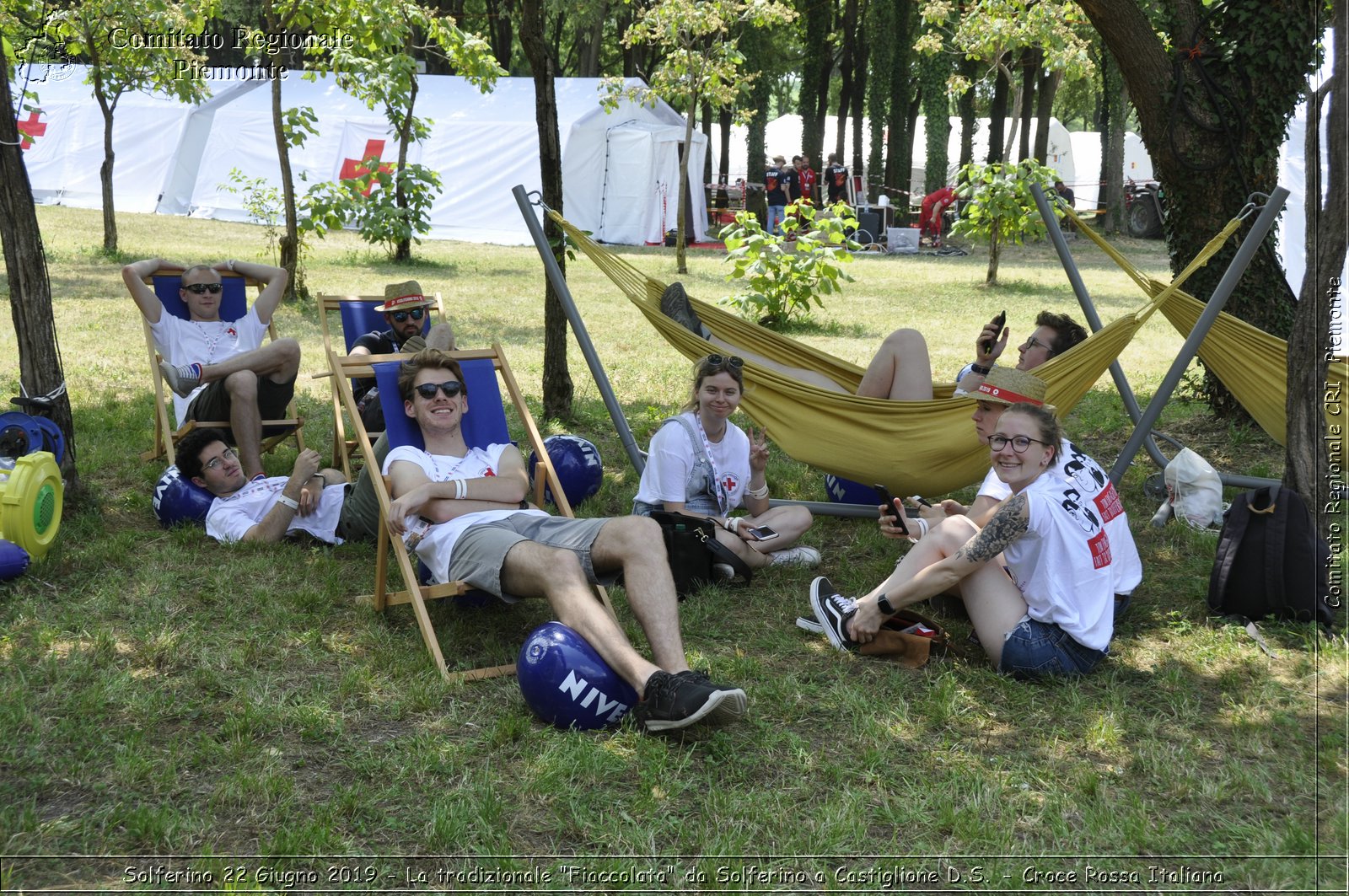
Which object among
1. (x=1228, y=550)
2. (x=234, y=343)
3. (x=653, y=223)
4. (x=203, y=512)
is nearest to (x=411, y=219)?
(x=653, y=223)

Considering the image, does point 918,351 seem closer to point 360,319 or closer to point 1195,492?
point 1195,492

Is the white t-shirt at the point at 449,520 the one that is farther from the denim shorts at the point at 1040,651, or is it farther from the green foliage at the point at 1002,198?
the green foliage at the point at 1002,198

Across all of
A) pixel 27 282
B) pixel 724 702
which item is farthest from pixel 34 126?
pixel 724 702

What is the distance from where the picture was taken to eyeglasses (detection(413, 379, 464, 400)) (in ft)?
12.8

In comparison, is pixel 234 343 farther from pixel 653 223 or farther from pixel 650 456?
pixel 653 223

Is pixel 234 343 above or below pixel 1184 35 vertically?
below

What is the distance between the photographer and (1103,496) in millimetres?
3492

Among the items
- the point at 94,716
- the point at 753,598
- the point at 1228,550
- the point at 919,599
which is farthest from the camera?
the point at 753,598

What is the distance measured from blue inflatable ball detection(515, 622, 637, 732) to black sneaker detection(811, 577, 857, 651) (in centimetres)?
93

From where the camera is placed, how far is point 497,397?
14.5 feet

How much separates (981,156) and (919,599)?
28592 millimetres

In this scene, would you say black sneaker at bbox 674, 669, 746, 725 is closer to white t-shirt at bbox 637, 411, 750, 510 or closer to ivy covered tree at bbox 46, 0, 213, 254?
white t-shirt at bbox 637, 411, 750, 510

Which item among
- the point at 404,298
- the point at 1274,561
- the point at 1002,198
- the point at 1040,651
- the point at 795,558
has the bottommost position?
Result: the point at 795,558

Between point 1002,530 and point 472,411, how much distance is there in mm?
2030
